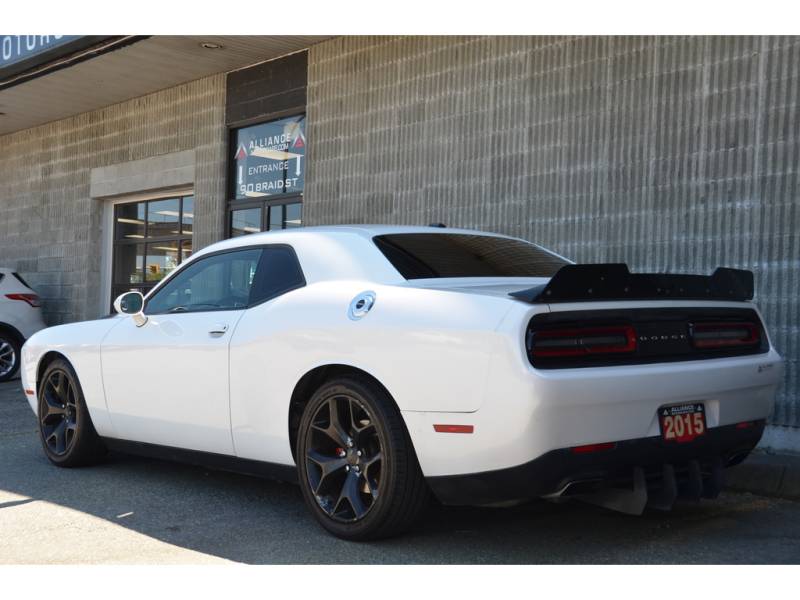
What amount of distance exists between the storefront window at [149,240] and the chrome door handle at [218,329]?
839 cm

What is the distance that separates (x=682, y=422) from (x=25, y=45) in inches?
421

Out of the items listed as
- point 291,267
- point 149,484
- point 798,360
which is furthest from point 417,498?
point 798,360

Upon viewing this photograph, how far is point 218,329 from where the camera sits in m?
5.04

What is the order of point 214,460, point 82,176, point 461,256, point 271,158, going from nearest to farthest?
1. point 461,256
2. point 214,460
3. point 271,158
4. point 82,176

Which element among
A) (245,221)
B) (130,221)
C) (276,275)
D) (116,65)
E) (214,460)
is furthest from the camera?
(130,221)

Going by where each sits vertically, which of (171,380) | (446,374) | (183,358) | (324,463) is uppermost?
(446,374)

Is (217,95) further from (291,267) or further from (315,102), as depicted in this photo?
(291,267)

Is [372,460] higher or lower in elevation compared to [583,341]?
lower

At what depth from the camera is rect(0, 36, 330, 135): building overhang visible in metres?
11.0

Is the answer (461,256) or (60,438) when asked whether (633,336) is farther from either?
(60,438)

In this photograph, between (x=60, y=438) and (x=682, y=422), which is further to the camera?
(x=60, y=438)

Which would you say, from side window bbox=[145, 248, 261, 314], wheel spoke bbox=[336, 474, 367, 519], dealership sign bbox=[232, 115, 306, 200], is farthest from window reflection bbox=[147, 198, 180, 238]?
wheel spoke bbox=[336, 474, 367, 519]

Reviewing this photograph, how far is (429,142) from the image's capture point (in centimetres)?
970

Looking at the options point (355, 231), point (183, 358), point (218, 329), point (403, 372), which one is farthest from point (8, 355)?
point (403, 372)
